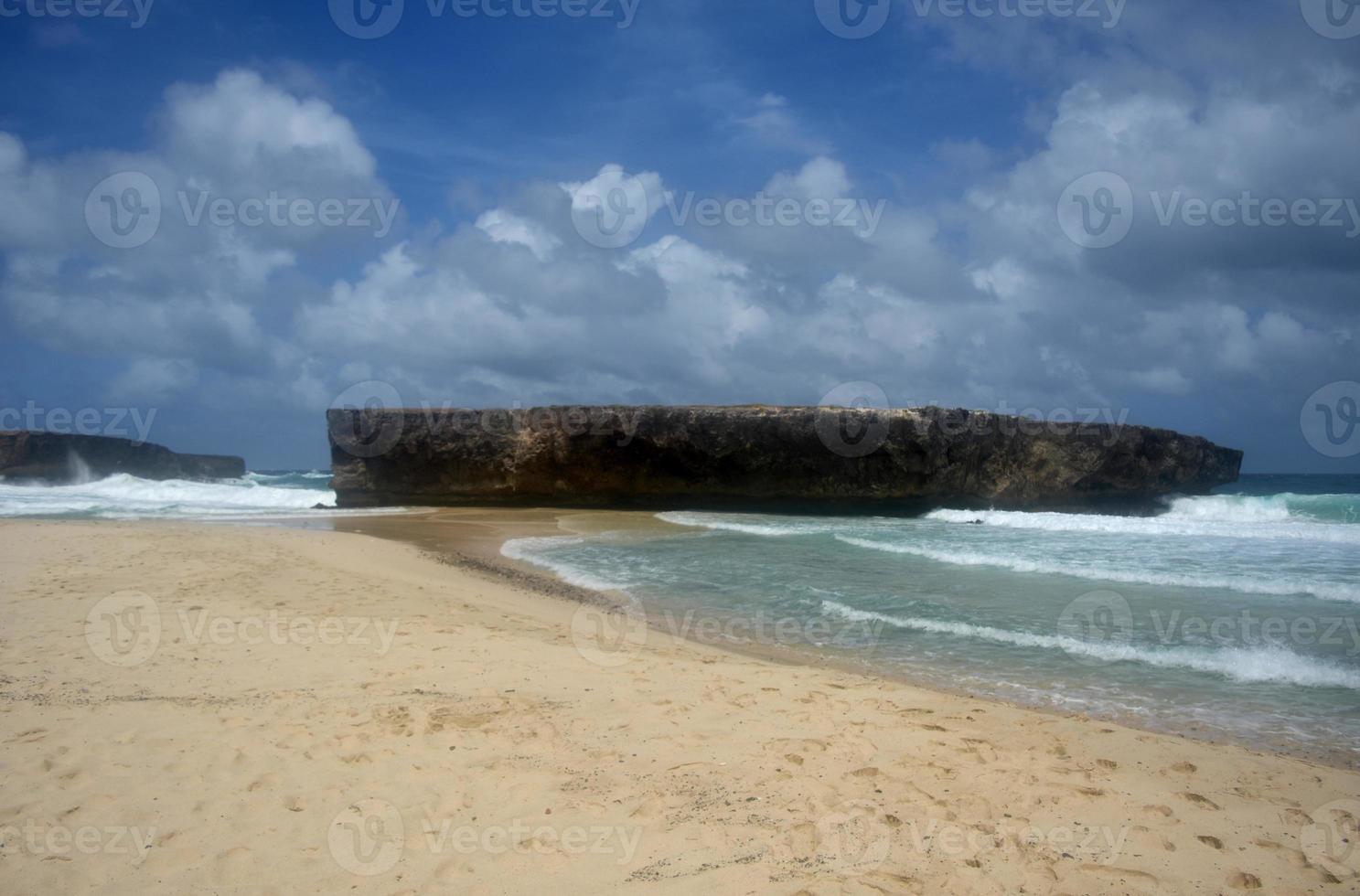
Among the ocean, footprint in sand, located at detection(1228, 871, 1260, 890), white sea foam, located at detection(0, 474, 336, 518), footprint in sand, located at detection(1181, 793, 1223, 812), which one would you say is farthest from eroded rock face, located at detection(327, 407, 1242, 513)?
footprint in sand, located at detection(1228, 871, 1260, 890)

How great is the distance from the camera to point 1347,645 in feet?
23.4

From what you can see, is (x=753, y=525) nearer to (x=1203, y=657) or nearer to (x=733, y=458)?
(x=733, y=458)

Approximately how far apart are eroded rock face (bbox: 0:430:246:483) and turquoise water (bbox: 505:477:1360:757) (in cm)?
4957

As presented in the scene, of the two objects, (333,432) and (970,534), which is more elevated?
(333,432)

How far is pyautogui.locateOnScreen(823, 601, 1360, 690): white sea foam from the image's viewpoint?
6242 mm

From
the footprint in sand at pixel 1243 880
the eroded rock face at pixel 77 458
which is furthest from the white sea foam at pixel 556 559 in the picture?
the eroded rock face at pixel 77 458

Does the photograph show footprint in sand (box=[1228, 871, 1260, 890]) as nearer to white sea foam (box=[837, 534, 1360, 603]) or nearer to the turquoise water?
the turquoise water

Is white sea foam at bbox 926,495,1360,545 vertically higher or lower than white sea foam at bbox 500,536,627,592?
lower

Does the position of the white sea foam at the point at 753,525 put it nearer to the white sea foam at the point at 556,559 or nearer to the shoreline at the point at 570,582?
the shoreline at the point at 570,582

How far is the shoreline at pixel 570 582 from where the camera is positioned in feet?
16.3

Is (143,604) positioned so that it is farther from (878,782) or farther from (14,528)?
(14,528)

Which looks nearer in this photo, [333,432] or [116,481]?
[333,432]

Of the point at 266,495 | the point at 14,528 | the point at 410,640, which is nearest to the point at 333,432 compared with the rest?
the point at 266,495

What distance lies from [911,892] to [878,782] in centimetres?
100
